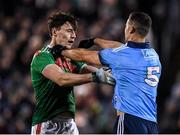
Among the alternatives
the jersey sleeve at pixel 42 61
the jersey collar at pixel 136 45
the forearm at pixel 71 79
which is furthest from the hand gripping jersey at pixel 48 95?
the jersey collar at pixel 136 45

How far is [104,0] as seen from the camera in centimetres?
1548

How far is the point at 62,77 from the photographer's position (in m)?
8.66

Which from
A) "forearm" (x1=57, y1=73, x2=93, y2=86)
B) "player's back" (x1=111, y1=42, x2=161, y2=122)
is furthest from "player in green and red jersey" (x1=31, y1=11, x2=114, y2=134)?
"player's back" (x1=111, y1=42, x2=161, y2=122)

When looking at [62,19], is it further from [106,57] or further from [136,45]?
[136,45]

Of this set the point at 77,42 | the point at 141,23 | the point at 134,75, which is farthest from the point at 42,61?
the point at 77,42

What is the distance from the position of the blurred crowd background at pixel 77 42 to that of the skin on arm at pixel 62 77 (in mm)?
4255

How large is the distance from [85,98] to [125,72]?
5224mm

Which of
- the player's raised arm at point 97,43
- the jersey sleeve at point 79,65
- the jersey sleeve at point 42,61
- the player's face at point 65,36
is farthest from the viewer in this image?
the jersey sleeve at point 79,65

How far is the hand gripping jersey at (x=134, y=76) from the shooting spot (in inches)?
337

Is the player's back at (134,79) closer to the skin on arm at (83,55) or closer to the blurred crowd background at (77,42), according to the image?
the skin on arm at (83,55)

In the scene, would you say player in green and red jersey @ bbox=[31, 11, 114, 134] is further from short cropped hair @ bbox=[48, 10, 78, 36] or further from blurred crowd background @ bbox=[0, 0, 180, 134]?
blurred crowd background @ bbox=[0, 0, 180, 134]

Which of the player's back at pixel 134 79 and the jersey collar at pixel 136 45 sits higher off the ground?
the jersey collar at pixel 136 45

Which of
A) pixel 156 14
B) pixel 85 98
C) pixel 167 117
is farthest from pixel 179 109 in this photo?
pixel 156 14

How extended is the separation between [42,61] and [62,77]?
393 millimetres
